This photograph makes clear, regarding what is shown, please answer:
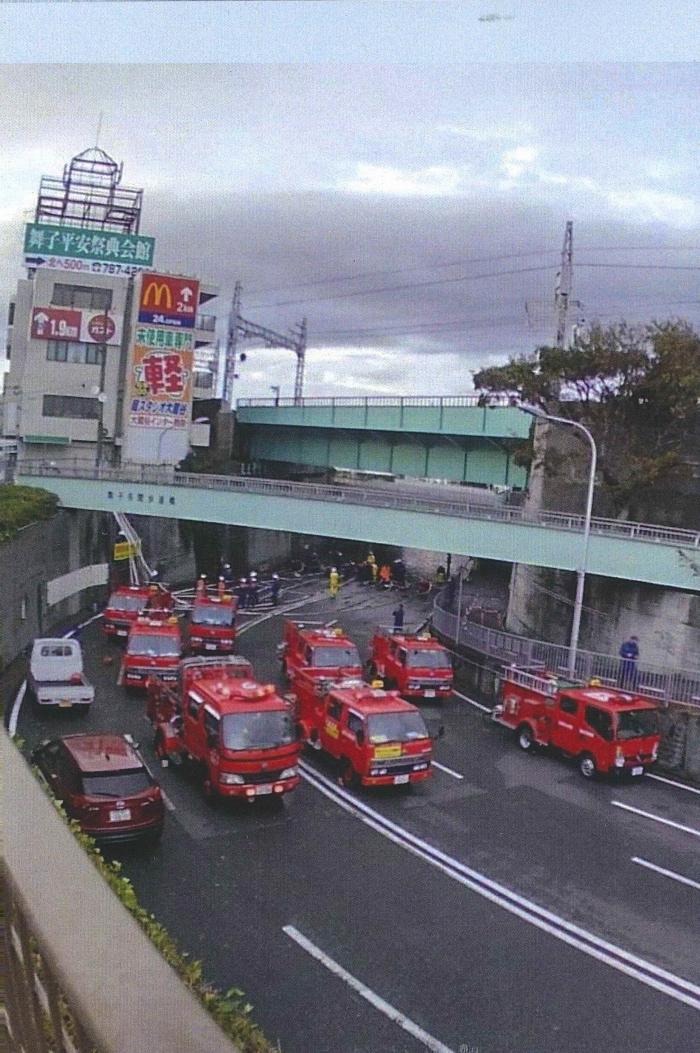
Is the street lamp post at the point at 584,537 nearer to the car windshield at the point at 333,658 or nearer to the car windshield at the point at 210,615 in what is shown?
the car windshield at the point at 333,658

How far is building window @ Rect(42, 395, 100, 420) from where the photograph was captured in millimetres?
8328

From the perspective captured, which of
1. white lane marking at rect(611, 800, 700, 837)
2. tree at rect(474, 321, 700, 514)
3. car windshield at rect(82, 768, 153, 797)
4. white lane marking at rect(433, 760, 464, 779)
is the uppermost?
tree at rect(474, 321, 700, 514)

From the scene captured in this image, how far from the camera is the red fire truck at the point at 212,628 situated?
885cm

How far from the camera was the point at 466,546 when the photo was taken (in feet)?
28.5

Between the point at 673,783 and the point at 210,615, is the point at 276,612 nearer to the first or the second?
the point at 210,615

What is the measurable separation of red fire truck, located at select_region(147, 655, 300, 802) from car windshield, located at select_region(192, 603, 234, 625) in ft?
11.2

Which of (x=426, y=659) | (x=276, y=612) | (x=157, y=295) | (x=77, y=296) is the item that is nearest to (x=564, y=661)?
(x=426, y=659)

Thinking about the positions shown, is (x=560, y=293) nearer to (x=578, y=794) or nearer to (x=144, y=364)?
(x=144, y=364)

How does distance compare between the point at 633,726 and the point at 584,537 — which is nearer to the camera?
the point at 633,726

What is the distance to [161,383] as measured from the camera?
25.6 feet

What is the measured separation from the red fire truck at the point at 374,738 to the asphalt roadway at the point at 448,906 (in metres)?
0.16

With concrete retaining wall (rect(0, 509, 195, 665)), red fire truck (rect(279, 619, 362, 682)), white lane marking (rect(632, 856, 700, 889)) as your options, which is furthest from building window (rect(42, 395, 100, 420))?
white lane marking (rect(632, 856, 700, 889))

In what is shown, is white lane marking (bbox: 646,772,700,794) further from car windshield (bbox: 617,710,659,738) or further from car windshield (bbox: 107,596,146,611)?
car windshield (bbox: 107,596,146,611)

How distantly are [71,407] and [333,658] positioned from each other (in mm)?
4208
